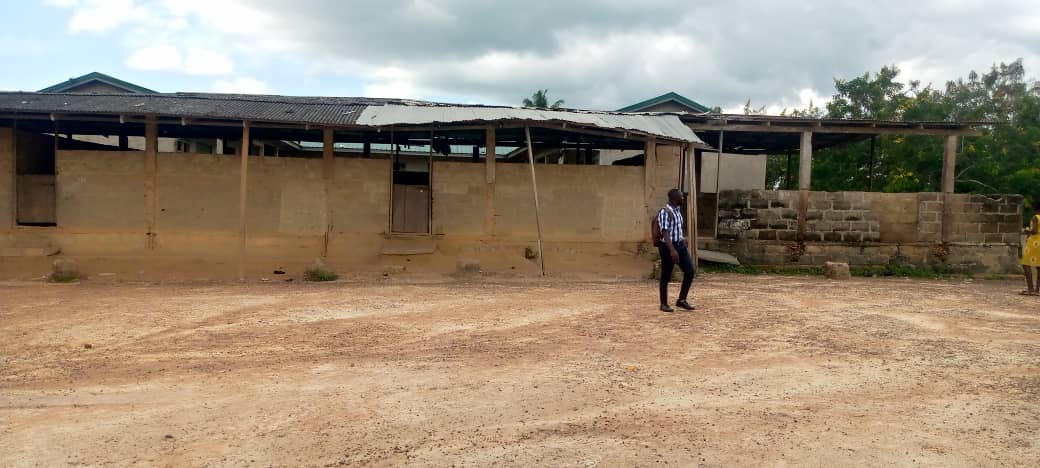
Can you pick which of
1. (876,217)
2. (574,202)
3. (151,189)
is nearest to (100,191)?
(151,189)

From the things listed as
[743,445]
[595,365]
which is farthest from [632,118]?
[743,445]

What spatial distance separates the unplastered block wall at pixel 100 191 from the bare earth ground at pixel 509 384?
351cm

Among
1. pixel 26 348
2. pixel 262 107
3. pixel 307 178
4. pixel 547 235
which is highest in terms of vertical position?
pixel 262 107

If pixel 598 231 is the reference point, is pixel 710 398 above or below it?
below

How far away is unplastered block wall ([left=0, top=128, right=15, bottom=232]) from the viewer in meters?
11.1

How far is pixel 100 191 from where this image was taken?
11328 millimetres

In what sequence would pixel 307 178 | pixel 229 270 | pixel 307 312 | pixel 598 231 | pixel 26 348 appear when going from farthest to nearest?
pixel 598 231
pixel 307 178
pixel 229 270
pixel 307 312
pixel 26 348

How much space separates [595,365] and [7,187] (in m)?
11.3

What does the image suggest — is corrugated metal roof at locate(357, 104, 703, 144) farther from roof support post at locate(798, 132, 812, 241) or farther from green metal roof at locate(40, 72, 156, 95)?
green metal roof at locate(40, 72, 156, 95)

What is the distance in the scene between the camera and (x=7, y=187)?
11180mm

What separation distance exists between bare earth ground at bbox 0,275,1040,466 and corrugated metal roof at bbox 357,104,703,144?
385 cm

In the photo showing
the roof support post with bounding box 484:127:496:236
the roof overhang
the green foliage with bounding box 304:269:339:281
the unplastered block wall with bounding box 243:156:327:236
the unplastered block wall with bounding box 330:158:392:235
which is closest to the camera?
the green foliage with bounding box 304:269:339:281

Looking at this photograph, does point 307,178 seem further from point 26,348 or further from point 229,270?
point 26,348

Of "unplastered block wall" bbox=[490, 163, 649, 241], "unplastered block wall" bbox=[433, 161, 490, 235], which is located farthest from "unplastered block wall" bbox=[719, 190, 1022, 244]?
"unplastered block wall" bbox=[433, 161, 490, 235]
